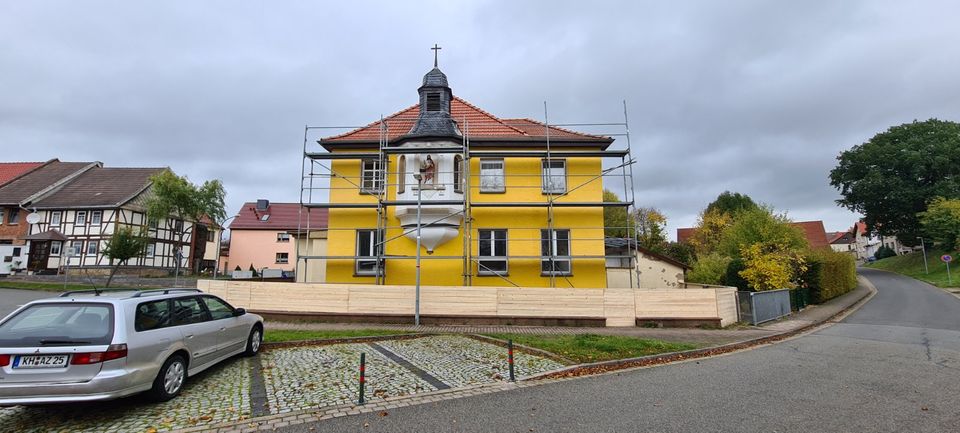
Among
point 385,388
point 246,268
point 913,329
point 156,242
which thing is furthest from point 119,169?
point 913,329

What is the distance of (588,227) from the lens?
1875cm

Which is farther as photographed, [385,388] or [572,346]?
[572,346]

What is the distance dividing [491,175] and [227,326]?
12.8 metres

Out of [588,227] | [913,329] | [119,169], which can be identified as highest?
[119,169]

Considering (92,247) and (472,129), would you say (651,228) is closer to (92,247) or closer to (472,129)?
(472,129)

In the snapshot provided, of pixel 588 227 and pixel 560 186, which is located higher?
pixel 560 186

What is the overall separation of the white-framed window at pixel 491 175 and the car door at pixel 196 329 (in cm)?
1283

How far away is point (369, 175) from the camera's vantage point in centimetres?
1923

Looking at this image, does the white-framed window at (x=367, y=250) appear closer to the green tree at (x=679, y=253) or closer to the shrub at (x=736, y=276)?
the shrub at (x=736, y=276)

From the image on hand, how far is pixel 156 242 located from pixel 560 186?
3439 cm

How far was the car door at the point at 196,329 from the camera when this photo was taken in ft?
22.0

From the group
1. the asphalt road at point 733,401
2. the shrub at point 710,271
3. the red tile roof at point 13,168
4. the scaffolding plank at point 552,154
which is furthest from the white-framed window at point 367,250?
the red tile roof at point 13,168

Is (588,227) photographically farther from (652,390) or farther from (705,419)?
(705,419)

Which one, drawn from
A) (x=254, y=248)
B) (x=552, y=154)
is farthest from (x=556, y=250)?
(x=254, y=248)
